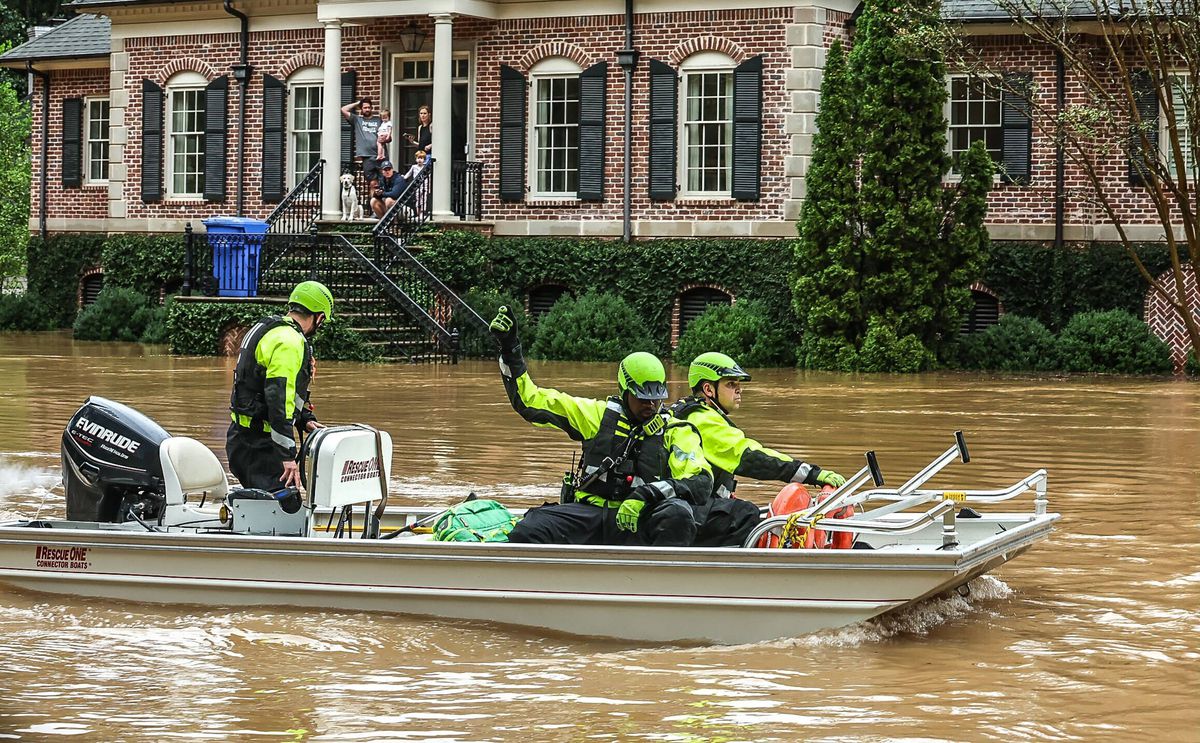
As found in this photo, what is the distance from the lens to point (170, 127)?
3472 centimetres

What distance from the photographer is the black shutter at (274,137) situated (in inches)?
1303

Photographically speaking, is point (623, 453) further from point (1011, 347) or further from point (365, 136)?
point (365, 136)

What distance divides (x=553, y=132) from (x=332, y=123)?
3639 millimetres

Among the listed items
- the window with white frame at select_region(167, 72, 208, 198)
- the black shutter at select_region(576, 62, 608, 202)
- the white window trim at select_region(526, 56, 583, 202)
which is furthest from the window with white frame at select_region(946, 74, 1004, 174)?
the window with white frame at select_region(167, 72, 208, 198)

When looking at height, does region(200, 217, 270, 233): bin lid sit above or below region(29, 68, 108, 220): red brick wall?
below

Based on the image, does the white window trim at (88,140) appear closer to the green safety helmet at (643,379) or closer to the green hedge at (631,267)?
the green hedge at (631,267)

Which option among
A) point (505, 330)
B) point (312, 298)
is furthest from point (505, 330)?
point (312, 298)

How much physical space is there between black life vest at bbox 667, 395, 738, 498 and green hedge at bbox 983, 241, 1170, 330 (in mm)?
18558

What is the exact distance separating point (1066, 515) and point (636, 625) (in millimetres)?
4643

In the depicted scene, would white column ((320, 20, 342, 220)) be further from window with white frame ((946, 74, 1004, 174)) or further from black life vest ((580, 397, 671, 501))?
black life vest ((580, 397, 671, 501))

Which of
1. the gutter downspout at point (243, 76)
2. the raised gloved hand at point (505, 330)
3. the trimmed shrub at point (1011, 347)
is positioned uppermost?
the gutter downspout at point (243, 76)

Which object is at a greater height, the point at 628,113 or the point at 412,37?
the point at 412,37

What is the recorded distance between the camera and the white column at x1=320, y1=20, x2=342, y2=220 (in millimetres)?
30875

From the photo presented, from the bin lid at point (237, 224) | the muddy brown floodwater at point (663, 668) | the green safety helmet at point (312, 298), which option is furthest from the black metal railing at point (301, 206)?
the green safety helmet at point (312, 298)
